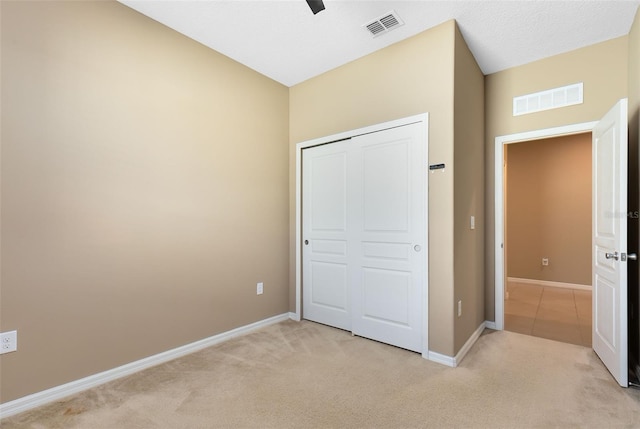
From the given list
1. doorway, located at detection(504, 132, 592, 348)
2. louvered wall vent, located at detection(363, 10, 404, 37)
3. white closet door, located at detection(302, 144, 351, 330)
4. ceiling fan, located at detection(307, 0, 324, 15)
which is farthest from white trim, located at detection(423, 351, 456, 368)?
louvered wall vent, located at detection(363, 10, 404, 37)

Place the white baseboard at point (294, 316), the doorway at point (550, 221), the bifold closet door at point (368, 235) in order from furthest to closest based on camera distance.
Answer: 1. the doorway at point (550, 221)
2. the white baseboard at point (294, 316)
3. the bifold closet door at point (368, 235)

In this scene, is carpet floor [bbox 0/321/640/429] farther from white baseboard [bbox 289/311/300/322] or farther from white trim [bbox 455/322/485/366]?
white baseboard [bbox 289/311/300/322]

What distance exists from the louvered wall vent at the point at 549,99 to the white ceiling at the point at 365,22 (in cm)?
37

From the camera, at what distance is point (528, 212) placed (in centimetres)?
551

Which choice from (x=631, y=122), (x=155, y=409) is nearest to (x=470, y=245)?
(x=631, y=122)

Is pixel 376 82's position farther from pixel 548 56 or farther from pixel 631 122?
pixel 631 122

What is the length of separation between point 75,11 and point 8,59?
0.58 m

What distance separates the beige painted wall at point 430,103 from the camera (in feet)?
8.28

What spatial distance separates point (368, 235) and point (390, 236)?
0.25 m

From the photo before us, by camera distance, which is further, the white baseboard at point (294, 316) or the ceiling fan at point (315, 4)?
the white baseboard at point (294, 316)

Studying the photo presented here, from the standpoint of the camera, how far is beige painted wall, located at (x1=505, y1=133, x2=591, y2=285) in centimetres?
502

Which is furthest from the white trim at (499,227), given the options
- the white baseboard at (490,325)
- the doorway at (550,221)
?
the doorway at (550,221)

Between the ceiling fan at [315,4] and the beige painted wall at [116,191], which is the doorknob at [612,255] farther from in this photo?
the beige painted wall at [116,191]

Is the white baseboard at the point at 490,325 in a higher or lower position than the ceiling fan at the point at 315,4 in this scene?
lower
